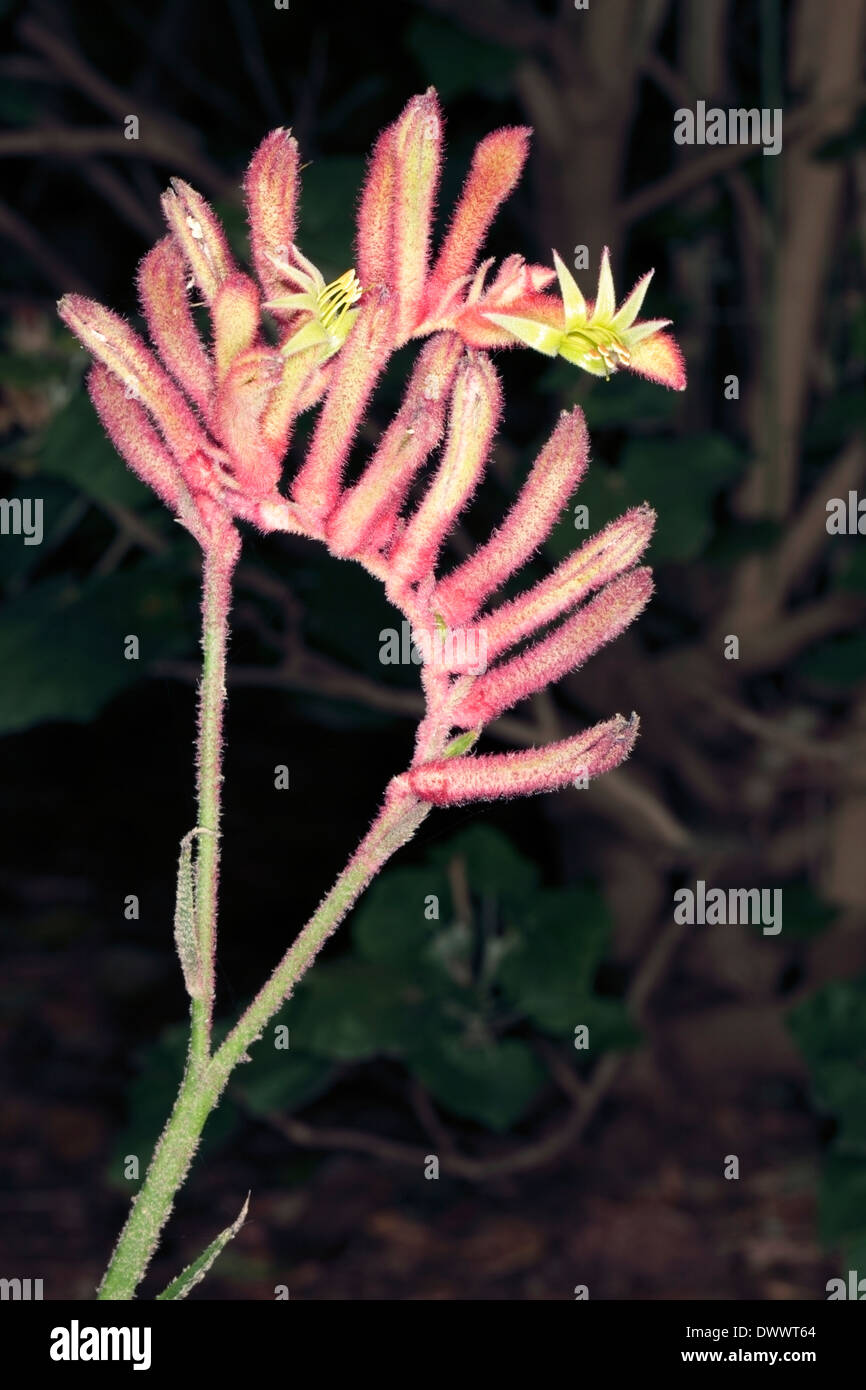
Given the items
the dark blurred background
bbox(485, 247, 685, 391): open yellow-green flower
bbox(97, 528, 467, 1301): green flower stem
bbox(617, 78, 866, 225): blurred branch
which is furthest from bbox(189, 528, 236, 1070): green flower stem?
bbox(617, 78, 866, 225): blurred branch

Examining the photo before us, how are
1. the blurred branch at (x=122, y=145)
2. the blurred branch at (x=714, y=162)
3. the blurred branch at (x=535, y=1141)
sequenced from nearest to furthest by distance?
the blurred branch at (x=122, y=145), the blurred branch at (x=714, y=162), the blurred branch at (x=535, y=1141)

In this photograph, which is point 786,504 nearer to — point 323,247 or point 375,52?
point 375,52

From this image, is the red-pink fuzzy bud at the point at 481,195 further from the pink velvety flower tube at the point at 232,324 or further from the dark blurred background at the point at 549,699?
the dark blurred background at the point at 549,699

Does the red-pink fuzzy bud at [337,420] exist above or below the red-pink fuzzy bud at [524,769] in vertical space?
above

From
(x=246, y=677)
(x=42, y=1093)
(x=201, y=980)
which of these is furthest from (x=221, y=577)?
(x=42, y=1093)

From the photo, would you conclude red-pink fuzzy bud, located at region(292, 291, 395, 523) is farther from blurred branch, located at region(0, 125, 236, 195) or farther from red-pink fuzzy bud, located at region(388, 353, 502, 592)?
blurred branch, located at region(0, 125, 236, 195)

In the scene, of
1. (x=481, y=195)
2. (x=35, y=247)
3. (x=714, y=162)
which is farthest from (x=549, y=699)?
(x=481, y=195)

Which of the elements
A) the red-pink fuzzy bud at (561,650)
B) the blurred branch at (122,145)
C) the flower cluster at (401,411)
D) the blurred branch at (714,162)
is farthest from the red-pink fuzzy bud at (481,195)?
the blurred branch at (714,162)
